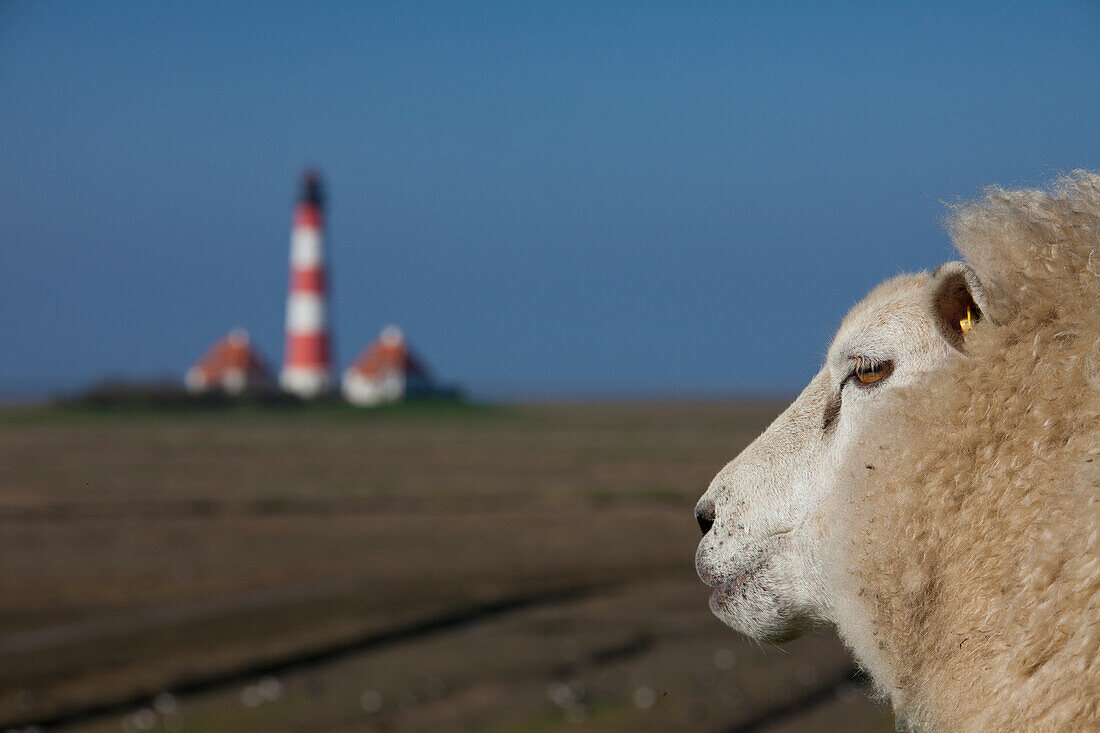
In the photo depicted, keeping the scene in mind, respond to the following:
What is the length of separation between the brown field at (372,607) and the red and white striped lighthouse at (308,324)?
2014 cm

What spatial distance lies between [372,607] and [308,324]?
32380mm

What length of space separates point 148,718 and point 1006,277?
5.82 metres

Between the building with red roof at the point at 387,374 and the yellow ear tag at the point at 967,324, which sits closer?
the yellow ear tag at the point at 967,324

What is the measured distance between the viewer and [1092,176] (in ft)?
7.86

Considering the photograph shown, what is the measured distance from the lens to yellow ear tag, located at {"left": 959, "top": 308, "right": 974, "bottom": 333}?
2.31 m

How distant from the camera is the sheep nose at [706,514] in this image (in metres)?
2.70

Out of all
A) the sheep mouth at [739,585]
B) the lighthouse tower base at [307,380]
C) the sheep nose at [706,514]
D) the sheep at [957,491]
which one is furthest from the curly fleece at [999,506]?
the lighthouse tower base at [307,380]

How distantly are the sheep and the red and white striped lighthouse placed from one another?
39.0m

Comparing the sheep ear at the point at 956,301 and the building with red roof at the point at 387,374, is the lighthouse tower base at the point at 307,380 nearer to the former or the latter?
the building with red roof at the point at 387,374

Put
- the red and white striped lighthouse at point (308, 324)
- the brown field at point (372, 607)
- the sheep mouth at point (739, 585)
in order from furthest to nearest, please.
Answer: the red and white striped lighthouse at point (308, 324)
the brown field at point (372, 607)
the sheep mouth at point (739, 585)

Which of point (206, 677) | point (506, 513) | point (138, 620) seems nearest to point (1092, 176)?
point (206, 677)

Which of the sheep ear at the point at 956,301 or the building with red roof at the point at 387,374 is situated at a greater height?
the sheep ear at the point at 956,301

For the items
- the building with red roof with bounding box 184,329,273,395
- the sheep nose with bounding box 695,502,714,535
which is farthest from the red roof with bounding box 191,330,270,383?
the sheep nose with bounding box 695,502,714,535

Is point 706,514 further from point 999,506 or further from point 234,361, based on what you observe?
point 234,361
